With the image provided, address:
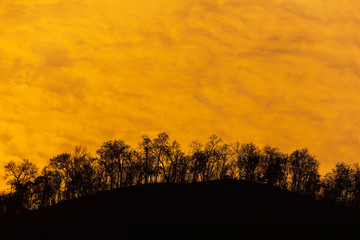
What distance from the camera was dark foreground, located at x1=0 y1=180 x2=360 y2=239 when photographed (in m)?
78.5

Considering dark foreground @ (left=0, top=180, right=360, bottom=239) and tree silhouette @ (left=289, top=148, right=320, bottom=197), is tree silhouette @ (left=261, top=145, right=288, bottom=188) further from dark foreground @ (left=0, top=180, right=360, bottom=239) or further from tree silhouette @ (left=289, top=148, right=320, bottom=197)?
dark foreground @ (left=0, top=180, right=360, bottom=239)

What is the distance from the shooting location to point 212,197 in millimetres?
95812

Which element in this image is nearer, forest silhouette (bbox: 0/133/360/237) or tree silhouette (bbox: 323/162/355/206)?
forest silhouette (bbox: 0/133/360/237)

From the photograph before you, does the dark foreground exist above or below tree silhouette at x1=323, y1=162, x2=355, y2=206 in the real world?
below

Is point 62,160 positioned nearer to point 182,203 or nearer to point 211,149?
point 211,149

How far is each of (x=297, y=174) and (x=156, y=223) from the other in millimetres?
74464

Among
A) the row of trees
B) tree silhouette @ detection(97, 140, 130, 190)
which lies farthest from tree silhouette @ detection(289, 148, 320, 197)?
tree silhouette @ detection(97, 140, 130, 190)

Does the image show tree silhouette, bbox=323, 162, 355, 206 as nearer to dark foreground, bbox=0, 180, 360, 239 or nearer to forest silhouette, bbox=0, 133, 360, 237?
forest silhouette, bbox=0, 133, 360, 237

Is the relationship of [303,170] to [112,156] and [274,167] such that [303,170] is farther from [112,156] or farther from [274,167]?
[112,156]

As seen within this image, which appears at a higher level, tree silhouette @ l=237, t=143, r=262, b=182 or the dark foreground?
tree silhouette @ l=237, t=143, r=262, b=182

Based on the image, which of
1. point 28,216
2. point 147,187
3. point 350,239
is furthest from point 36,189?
point 350,239

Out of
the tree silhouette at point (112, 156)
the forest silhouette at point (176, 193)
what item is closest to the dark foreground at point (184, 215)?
the forest silhouette at point (176, 193)

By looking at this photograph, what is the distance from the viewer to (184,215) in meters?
85.1

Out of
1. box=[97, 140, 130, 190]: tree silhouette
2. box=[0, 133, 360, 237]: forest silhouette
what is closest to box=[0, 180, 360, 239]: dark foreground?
box=[0, 133, 360, 237]: forest silhouette
